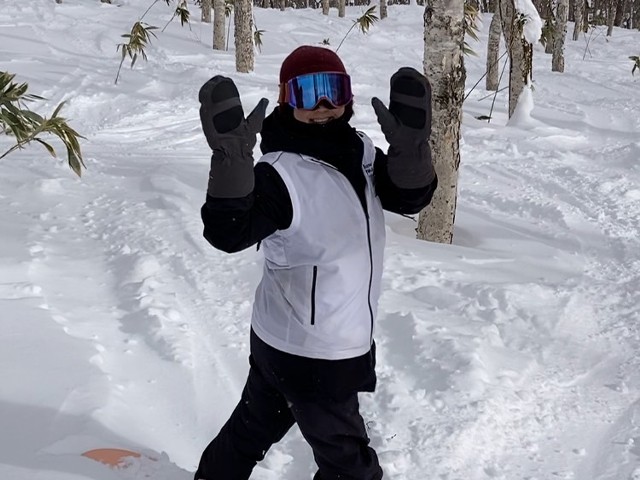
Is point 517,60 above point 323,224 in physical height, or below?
below

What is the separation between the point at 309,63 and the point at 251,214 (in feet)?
1.36

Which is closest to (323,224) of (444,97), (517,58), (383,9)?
(444,97)

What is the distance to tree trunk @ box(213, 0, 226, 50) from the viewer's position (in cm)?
1338

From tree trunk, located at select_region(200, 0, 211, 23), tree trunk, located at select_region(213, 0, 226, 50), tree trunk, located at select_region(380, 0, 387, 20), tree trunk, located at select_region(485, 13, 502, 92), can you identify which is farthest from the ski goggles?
tree trunk, located at select_region(380, 0, 387, 20)

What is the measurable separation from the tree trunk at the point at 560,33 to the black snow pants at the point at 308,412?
563 inches

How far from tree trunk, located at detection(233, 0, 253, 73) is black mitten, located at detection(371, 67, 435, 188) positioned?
9723 millimetres

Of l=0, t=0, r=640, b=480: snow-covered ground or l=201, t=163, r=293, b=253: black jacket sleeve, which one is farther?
l=0, t=0, r=640, b=480: snow-covered ground

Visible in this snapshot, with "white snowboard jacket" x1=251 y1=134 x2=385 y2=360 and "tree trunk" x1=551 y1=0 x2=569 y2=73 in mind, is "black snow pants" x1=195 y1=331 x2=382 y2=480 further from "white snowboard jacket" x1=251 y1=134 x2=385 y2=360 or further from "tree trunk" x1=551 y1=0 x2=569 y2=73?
"tree trunk" x1=551 y1=0 x2=569 y2=73

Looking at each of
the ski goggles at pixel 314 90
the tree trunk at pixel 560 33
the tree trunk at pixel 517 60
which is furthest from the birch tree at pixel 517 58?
the ski goggles at pixel 314 90

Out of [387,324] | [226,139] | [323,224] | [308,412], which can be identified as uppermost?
[226,139]

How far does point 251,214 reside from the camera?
1.59 m

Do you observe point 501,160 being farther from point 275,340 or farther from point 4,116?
point 275,340

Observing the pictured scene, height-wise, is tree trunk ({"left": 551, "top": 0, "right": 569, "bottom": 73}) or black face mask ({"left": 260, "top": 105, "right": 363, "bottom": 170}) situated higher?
black face mask ({"left": 260, "top": 105, "right": 363, "bottom": 170})

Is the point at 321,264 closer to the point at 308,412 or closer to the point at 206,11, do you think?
the point at 308,412
